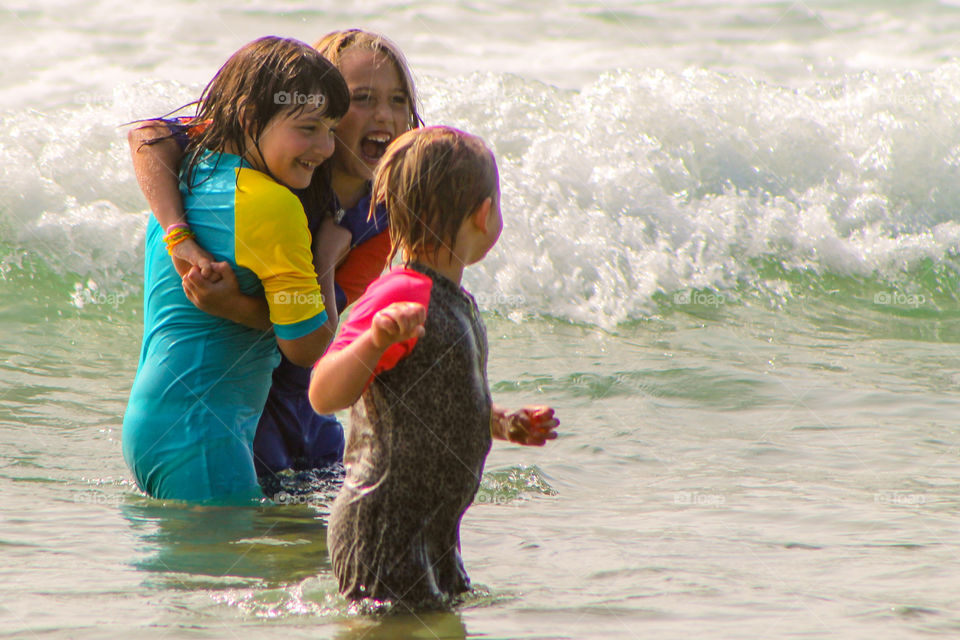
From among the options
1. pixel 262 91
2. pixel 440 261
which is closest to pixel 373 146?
pixel 262 91

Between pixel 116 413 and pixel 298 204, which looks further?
pixel 116 413

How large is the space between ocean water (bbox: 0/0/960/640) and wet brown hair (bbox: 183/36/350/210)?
3.93 feet

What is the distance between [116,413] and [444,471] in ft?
10.7

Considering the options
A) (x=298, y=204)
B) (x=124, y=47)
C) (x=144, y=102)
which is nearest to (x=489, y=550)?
(x=298, y=204)

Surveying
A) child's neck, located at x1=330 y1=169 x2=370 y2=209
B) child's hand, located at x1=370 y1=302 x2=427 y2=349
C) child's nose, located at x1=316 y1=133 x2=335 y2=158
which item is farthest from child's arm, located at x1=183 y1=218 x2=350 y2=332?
child's hand, located at x1=370 y1=302 x2=427 y2=349

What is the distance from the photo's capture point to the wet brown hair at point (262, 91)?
3055 millimetres

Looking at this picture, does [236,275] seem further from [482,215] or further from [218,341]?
[482,215]

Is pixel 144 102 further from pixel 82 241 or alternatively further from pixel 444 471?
pixel 444 471

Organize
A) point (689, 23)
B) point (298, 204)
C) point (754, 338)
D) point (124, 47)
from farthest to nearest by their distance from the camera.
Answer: point (689, 23), point (124, 47), point (754, 338), point (298, 204)

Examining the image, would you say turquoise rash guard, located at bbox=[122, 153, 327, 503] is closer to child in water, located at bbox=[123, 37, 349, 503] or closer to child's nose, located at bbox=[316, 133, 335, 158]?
child in water, located at bbox=[123, 37, 349, 503]

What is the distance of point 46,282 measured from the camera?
7.30m

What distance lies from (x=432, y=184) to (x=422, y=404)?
50 centimetres

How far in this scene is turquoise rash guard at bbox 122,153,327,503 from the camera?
296cm

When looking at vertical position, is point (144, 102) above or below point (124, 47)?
below
